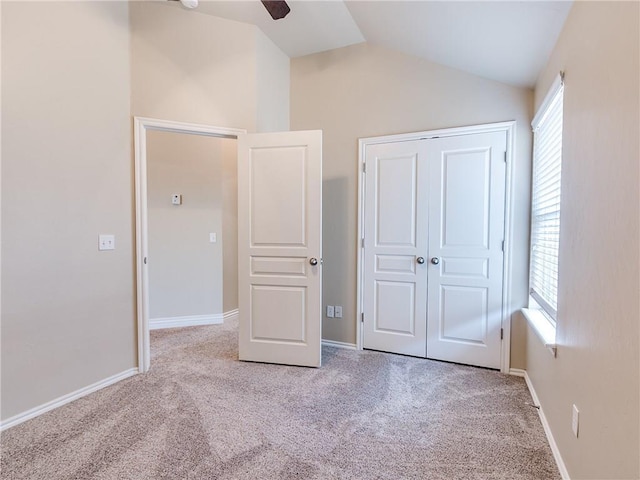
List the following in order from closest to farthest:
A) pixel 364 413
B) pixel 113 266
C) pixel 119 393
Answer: pixel 364 413 < pixel 119 393 < pixel 113 266

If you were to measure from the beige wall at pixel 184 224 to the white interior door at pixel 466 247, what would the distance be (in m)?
2.62

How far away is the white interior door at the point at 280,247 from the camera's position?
8.95ft

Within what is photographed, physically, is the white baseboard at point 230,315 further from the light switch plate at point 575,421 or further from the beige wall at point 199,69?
the light switch plate at point 575,421

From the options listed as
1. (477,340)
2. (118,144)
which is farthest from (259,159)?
(477,340)

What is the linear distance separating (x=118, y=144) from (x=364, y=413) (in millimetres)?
2660

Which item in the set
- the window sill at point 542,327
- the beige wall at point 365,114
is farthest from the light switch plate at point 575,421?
the beige wall at point 365,114

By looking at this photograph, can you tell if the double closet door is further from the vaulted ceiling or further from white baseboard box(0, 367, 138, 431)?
white baseboard box(0, 367, 138, 431)

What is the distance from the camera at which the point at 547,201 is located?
2150 millimetres

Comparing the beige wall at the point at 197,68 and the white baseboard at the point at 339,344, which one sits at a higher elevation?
the beige wall at the point at 197,68

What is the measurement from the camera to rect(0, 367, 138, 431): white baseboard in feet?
6.32

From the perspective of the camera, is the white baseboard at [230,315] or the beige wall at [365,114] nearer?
the beige wall at [365,114]

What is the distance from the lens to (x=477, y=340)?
275 centimetres

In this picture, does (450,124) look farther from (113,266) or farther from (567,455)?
(113,266)

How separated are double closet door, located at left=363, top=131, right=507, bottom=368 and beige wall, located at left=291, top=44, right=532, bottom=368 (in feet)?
0.46
